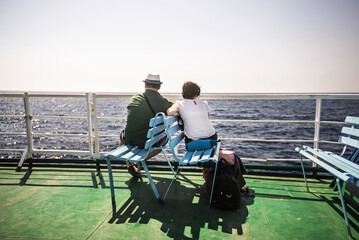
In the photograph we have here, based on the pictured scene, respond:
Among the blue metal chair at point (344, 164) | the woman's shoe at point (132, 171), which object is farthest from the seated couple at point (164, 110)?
the blue metal chair at point (344, 164)

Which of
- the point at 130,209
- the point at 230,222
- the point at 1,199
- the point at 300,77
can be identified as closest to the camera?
the point at 230,222

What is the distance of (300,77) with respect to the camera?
91.5 metres

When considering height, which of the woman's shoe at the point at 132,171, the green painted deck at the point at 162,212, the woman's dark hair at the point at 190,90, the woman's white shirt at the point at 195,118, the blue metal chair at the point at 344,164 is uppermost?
the woman's dark hair at the point at 190,90

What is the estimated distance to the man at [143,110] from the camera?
10.1ft

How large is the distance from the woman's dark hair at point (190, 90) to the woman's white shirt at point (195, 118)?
0.10 meters

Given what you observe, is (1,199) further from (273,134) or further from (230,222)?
(273,134)

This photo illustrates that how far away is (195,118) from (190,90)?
1.30 feet

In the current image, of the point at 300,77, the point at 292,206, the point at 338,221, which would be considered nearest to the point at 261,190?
the point at 292,206

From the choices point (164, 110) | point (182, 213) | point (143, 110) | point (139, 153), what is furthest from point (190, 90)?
point (182, 213)

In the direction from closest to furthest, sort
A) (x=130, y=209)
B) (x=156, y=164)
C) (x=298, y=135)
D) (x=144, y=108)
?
(x=130, y=209), (x=144, y=108), (x=156, y=164), (x=298, y=135)

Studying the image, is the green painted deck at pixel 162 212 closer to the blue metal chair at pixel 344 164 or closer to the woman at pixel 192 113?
the blue metal chair at pixel 344 164

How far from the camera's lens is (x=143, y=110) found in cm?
308

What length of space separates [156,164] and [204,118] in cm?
147

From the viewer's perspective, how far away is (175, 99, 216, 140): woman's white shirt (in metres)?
2.94
